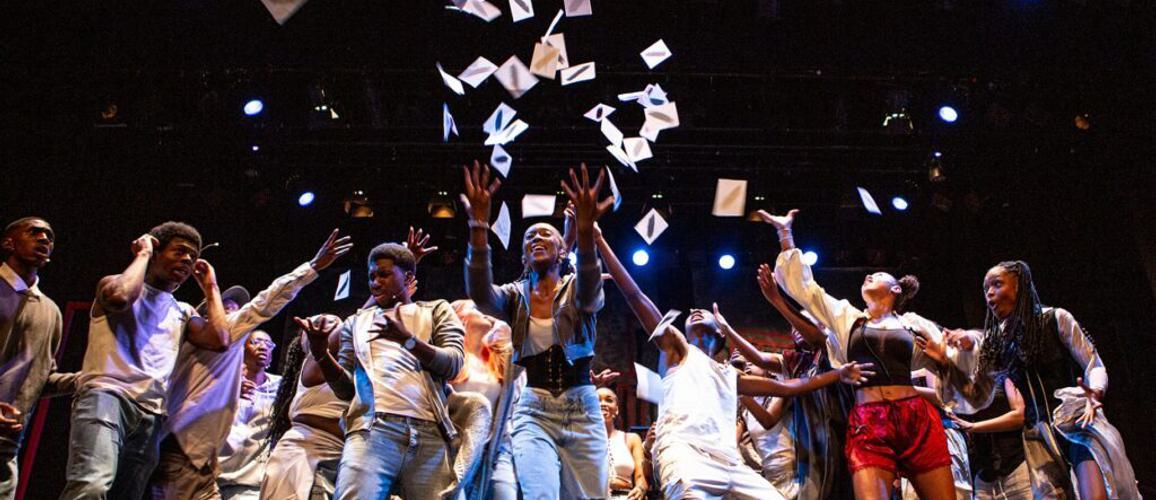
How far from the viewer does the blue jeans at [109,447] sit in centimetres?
292

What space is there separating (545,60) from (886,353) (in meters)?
3.15

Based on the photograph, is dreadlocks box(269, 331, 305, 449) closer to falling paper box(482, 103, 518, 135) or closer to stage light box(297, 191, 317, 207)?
falling paper box(482, 103, 518, 135)

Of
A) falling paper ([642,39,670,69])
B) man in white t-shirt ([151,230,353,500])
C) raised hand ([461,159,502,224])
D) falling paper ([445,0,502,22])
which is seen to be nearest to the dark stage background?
falling paper ([642,39,670,69])

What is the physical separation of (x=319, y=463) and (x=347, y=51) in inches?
188

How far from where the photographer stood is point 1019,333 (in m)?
3.90

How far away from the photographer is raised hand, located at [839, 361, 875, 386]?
353cm

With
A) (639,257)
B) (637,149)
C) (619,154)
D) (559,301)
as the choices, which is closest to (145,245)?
(559,301)

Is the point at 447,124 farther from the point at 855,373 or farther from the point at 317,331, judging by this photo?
the point at 855,373

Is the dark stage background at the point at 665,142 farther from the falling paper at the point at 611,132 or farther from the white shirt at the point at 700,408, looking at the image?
the white shirt at the point at 700,408

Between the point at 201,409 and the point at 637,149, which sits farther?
the point at 637,149

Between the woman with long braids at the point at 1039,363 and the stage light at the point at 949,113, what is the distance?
13.6ft

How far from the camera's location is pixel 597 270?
10.0ft

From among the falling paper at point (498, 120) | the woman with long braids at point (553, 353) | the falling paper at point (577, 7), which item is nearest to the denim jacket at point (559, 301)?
the woman with long braids at point (553, 353)

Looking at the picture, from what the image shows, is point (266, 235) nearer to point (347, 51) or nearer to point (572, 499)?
point (347, 51)
